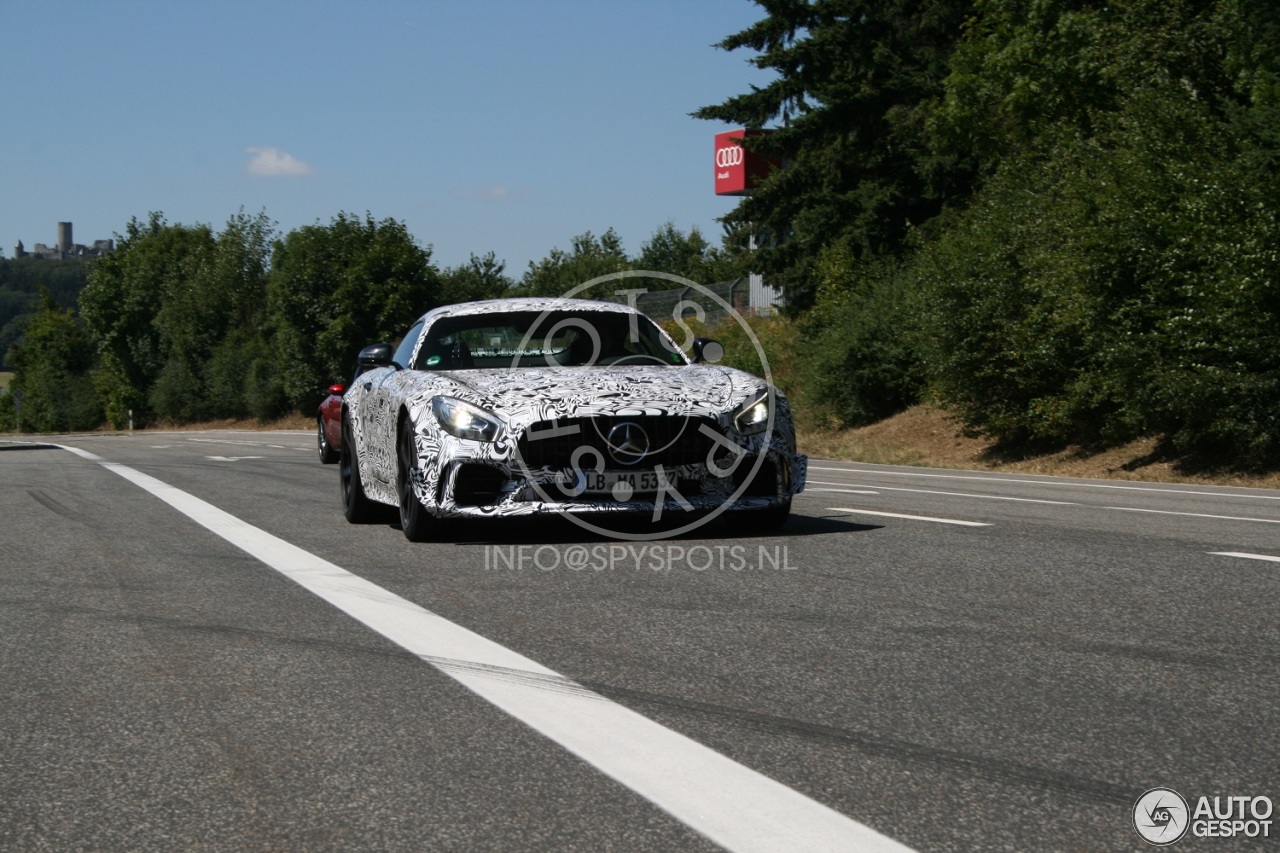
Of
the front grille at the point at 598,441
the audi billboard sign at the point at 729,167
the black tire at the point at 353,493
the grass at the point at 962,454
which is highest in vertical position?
the audi billboard sign at the point at 729,167

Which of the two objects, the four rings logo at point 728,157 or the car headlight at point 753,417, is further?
the four rings logo at point 728,157

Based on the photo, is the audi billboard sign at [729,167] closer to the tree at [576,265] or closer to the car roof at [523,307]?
the tree at [576,265]

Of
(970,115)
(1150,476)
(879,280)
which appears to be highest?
(970,115)

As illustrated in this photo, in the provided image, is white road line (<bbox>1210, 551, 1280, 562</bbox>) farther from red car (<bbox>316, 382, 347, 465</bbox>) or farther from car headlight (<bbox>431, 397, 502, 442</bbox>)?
red car (<bbox>316, 382, 347, 465</bbox>)

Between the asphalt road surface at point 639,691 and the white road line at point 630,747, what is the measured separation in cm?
1

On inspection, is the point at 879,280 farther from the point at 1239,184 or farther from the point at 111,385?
the point at 111,385

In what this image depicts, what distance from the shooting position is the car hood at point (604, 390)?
8.12m

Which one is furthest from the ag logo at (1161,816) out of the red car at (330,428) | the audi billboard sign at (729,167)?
the audi billboard sign at (729,167)

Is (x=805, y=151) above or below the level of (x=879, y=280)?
above

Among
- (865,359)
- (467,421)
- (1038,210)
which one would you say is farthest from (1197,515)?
(865,359)

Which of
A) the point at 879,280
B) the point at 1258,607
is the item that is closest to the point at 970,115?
the point at 879,280

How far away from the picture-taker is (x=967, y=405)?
28.7 m

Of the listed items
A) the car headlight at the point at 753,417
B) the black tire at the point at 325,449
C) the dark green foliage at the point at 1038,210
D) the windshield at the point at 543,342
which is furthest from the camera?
the black tire at the point at 325,449

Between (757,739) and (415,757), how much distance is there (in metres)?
0.86
